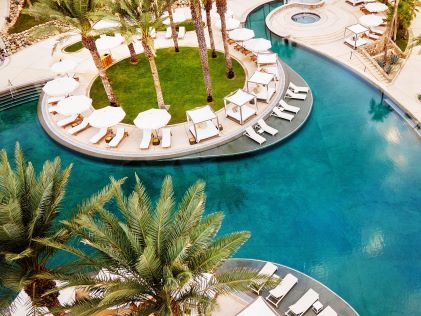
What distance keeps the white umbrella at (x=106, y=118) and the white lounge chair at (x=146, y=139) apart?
161cm

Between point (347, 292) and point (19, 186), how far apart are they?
12.3 meters

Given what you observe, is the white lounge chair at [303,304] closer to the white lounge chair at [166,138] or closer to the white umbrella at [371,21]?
the white lounge chair at [166,138]

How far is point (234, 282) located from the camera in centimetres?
987

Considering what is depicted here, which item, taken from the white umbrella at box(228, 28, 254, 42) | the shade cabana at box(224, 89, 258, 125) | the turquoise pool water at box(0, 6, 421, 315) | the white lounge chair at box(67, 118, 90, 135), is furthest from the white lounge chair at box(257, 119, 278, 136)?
the white lounge chair at box(67, 118, 90, 135)

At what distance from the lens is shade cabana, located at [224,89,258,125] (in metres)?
22.2

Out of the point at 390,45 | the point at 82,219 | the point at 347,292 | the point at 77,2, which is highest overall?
the point at 77,2

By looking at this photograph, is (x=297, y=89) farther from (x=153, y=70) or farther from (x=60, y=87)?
(x=60, y=87)

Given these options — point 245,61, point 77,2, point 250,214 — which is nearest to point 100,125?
point 77,2

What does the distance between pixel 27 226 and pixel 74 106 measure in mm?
13937

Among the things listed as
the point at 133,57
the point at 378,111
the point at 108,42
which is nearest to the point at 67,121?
the point at 108,42

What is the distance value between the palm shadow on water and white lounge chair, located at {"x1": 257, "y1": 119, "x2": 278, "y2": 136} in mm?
6161

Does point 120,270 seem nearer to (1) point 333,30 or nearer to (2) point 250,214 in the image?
(2) point 250,214

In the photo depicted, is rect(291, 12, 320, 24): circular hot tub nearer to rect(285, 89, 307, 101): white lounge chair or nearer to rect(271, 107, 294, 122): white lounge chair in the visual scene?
rect(285, 89, 307, 101): white lounge chair

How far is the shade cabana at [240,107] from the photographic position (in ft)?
73.0
